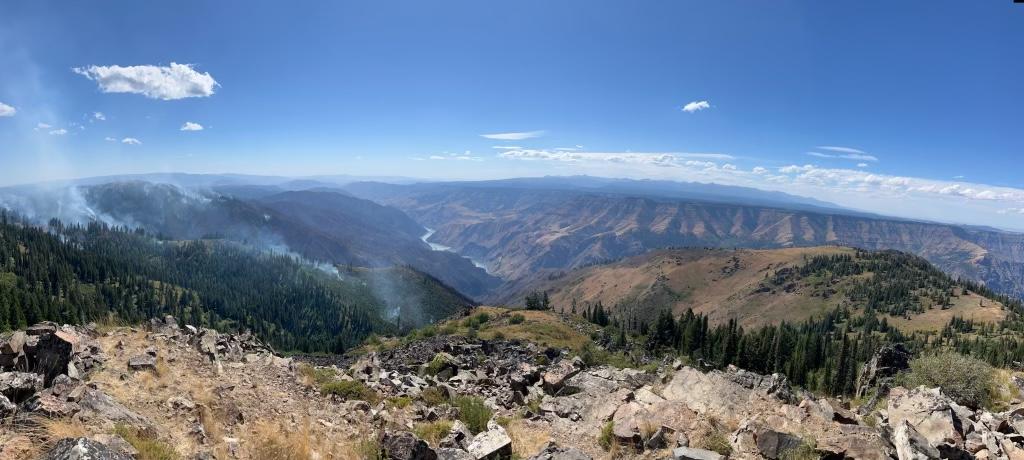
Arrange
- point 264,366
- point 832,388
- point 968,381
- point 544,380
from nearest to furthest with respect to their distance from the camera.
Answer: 1. point 968,381
2. point 264,366
3. point 544,380
4. point 832,388

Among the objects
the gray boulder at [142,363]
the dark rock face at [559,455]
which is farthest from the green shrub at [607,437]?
the gray boulder at [142,363]

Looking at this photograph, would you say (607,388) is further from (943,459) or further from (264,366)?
(264,366)

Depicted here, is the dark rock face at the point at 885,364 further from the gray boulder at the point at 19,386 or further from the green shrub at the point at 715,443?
the gray boulder at the point at 19,386

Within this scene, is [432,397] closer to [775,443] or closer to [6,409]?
[6,409]

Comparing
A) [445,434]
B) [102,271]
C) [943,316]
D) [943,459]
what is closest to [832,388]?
[943,459]

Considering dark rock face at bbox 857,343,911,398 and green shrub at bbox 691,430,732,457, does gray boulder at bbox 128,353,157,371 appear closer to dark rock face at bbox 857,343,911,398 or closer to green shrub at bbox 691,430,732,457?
green shrub at bbox 691,430,732,457

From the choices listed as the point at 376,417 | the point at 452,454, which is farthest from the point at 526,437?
the point at 376,417

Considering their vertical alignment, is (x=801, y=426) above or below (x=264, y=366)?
above
